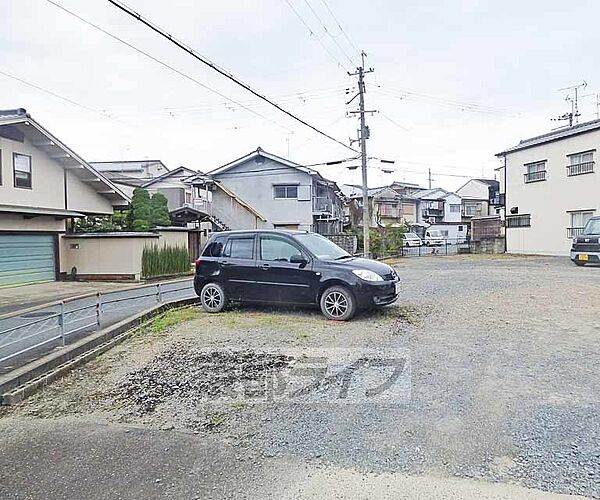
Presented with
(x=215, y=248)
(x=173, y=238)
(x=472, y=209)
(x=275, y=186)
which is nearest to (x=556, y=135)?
(x=275, y=186)

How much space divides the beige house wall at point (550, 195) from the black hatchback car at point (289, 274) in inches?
724

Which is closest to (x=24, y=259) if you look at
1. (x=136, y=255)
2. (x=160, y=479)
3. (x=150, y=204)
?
(x=136, y=255)

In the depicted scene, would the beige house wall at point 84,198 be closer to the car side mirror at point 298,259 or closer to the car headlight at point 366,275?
the car side mirror at point 298,259

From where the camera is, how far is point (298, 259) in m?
8.09

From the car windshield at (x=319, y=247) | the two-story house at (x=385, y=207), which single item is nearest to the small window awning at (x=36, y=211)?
the car windshield at (x=319, y=247)

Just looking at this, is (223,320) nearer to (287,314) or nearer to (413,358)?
(287,314)

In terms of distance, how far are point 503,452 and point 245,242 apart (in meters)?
6.08

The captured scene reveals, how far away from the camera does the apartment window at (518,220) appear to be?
25719 mm

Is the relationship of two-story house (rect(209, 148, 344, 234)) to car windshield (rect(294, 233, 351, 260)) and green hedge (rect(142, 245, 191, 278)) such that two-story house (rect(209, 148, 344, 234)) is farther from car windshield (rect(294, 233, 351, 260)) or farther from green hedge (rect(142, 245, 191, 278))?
car windshield (rect(294, 233, 351, 260))

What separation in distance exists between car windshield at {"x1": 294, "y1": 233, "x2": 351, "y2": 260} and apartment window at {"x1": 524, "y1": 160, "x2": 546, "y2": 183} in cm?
1981

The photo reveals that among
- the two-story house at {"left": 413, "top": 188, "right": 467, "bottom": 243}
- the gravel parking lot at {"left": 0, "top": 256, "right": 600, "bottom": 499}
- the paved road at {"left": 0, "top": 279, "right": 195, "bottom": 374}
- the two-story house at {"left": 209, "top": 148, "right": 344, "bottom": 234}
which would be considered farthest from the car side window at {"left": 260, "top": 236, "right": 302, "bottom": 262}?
the two-story house at {"left": 413, "top": 188, "right": 467, "bottom": 243}

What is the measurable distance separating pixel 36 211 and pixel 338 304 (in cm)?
1208

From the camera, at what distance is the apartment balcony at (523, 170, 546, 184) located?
24.7m

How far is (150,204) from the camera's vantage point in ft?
73.6
